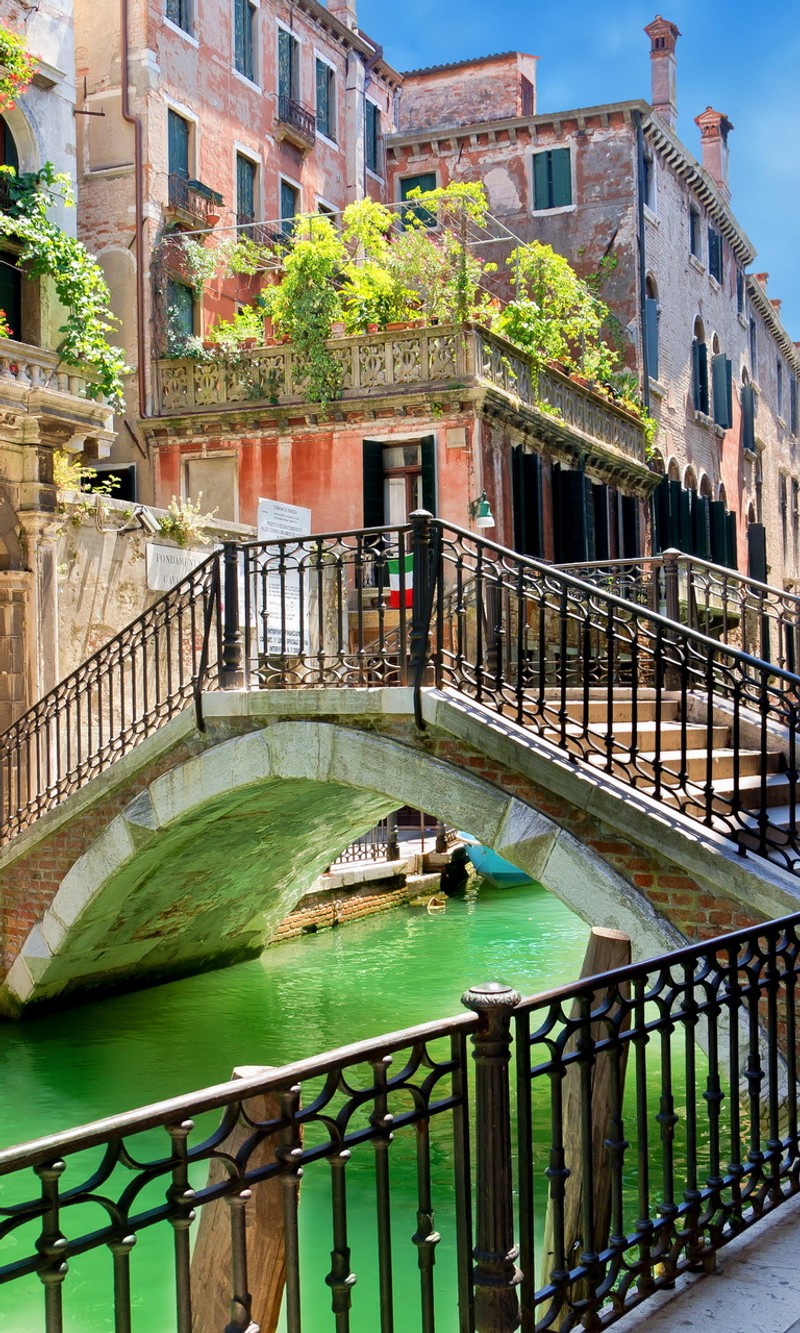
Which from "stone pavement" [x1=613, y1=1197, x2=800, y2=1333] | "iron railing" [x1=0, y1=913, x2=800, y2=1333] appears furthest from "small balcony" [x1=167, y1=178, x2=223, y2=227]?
"stone pavement" [x1=613, y1=1197, x2=800, y2=1333]

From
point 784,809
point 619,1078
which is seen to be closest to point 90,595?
point 784,809

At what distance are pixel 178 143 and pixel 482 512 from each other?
6.79m

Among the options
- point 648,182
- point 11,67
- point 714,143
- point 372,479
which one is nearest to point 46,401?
point 11,67

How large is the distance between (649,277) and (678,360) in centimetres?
240

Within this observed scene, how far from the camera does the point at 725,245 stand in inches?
1149

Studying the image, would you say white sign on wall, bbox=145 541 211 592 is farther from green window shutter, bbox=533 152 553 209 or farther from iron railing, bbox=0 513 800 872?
green window shutter, bbox=533 152 553 209

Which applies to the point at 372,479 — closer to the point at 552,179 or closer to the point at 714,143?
the point at 552,179

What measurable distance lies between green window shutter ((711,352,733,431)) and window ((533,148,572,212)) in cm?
601

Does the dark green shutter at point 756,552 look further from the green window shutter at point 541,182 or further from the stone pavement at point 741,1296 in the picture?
the stone pavement at point 741,1296

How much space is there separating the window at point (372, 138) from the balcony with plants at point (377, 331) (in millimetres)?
4767

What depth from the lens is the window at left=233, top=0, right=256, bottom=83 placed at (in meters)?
19.2

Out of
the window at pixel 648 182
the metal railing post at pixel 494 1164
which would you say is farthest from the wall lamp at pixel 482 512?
the metal railing post at pixel 494 1164

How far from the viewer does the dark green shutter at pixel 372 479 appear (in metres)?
17.3

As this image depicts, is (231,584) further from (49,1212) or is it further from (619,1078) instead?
(49,1212)
